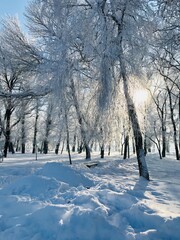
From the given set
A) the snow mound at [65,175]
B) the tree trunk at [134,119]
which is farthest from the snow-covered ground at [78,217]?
the tree trunk at [134,119]

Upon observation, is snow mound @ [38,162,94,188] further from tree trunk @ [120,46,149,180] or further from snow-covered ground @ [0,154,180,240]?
tree trunk @ [120,46,149,180]

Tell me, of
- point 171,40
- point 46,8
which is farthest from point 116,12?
point 171,40

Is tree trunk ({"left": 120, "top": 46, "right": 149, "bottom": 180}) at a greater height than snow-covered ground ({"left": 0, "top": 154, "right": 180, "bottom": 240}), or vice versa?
tree trunk ({"left": 120, "top": 46, "right": 149, "bottom": 180})

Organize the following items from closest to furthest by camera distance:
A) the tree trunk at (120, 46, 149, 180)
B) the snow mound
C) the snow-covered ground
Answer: the snow-covered ground, the snow mound, the tree trunk at (120, 46, 149, 180)

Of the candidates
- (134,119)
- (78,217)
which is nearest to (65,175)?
(134,119)

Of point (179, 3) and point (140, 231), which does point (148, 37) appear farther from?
point (140, 231)

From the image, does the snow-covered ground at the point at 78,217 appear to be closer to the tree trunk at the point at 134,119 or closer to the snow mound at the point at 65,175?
the snow mound at the point at 65,175

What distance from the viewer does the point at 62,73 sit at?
11.2 metres

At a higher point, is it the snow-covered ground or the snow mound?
the snow mound

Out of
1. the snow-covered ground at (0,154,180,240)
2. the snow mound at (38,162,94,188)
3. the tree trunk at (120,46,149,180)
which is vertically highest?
the tree trunk at (120,46,149,180)

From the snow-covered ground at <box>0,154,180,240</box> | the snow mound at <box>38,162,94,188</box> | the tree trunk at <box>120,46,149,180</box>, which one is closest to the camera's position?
the snow-covered ground at <box>0,154,180,240</box>

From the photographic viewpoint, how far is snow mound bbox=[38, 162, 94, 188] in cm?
975

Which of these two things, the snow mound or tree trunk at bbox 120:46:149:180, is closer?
the snow mound

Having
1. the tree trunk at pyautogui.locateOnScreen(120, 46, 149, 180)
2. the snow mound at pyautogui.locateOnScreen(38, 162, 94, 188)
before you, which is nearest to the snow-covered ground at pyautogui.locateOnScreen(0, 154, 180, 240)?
the snow mound at pyautogui.locateOnScreen(38, 162, 94, 188)
